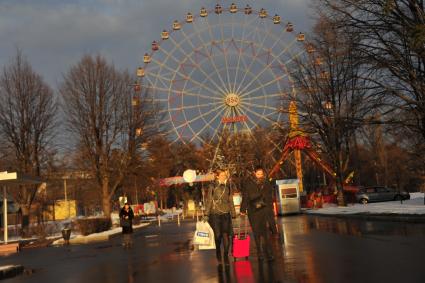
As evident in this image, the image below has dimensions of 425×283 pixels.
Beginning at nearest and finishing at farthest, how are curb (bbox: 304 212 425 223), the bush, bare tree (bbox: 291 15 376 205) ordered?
1. curb (bbox: 304 212 425 223)
2. the bush
3. bare tree (bbox: 291 15 376 205)

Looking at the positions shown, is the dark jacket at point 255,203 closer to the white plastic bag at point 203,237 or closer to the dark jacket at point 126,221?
the white plastic bag at point 203,237

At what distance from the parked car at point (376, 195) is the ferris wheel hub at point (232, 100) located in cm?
1413

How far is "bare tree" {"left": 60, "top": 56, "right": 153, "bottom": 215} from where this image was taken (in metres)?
40.7

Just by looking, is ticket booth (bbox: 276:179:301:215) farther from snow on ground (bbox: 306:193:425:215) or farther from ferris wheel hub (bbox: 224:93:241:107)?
ferris wheel hub (bbox: 224:93:241:107)

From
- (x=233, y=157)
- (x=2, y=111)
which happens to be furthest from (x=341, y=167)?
(x=233, y=157)

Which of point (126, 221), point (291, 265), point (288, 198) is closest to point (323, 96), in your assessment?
point (288, 198)

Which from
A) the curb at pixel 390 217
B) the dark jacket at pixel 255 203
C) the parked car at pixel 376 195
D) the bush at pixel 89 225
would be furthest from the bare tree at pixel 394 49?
the parked car at pixel 376 195

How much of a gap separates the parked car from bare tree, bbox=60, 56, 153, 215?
2008 centimetres

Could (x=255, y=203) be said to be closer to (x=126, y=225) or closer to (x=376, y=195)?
(x=126, y=225)

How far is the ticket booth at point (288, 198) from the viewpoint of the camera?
41.4 metres

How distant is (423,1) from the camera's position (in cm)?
2016

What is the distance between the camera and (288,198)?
41.7m

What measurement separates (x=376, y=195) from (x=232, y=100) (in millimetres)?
15935

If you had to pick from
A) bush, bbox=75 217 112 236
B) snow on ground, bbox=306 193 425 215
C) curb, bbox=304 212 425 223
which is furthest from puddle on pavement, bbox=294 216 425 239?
bush, bbox=75 217 112 236
